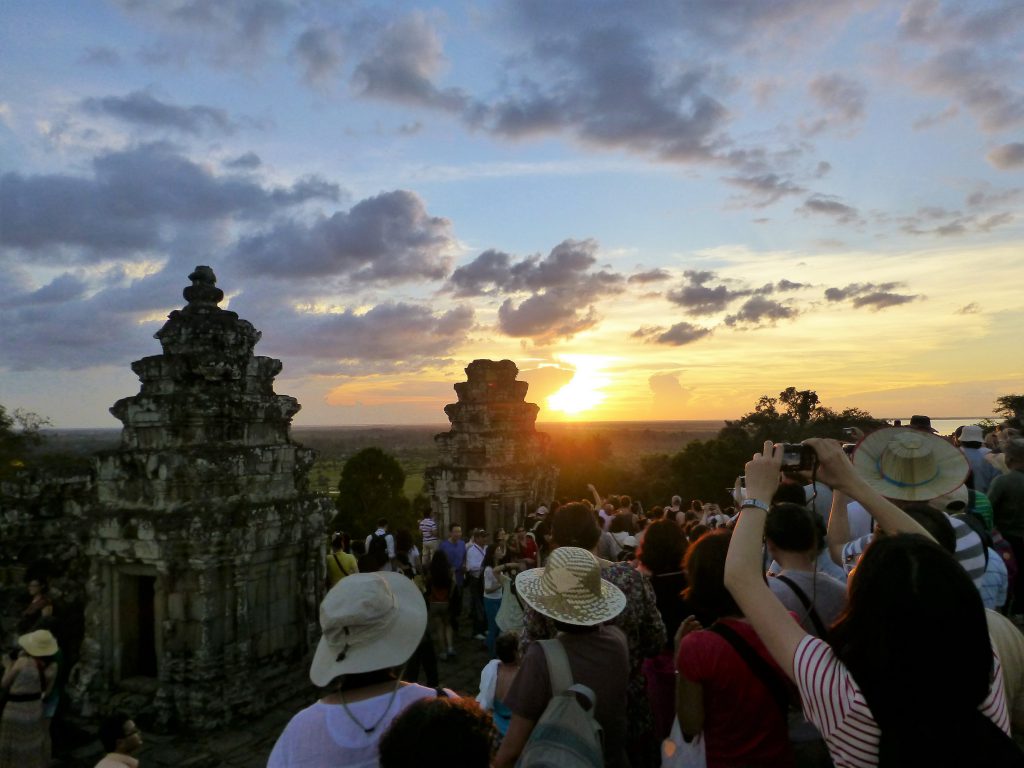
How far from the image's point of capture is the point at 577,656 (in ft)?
9.43

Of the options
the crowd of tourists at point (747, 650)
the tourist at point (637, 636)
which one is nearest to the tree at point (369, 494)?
the crowd of tourists at point (747, 650)

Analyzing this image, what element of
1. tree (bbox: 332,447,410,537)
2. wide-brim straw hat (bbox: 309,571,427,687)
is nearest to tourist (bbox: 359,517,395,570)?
wide-brim straw hat (bbox: 309,571,427,687)

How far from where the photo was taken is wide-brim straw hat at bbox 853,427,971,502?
11.0 ft

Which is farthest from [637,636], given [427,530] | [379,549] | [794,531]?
[427,530]

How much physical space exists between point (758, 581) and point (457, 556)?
26.9 ft

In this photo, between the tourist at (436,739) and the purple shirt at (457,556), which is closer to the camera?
the tourist at (436,739)

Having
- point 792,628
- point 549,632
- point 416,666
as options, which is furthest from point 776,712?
point 416,666

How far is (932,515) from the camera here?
9.93ft

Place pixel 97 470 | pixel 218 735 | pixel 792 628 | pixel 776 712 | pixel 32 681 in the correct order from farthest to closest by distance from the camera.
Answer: pixel 97 470 < pixel 218 735 < pixel 32 681 < pixel 776 712 < pixel 792 628

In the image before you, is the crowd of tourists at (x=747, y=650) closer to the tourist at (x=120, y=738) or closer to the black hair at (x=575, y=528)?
the black hair at (x=575, y=528)

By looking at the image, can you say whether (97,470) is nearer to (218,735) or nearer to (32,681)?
(32,681)

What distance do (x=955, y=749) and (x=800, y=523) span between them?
1572 mm

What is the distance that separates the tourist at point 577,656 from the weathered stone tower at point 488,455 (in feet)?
33.5

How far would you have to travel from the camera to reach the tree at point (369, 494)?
28109 mm
